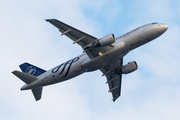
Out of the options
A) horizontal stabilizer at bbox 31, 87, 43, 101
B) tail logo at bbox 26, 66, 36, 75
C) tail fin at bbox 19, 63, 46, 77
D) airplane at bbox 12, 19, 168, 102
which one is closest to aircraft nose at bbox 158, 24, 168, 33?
airplane at bbox 12, 19, 168, 102

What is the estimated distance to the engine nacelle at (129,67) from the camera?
53719 mm

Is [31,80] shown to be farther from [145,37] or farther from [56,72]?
[145,37]

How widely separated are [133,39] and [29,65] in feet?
84.2

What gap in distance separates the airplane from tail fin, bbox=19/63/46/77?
25 cm

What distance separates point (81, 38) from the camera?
149ft

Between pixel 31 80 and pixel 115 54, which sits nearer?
pixel 115 54

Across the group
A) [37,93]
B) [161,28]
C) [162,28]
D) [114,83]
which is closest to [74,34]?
[161,28]

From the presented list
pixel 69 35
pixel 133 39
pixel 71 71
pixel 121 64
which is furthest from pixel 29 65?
pixel 133 39

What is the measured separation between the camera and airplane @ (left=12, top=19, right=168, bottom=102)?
44.8m

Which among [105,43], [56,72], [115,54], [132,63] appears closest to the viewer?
[105,43]

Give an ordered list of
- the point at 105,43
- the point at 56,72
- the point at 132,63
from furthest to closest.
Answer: the point at 132,63, the point at 56,72, the point at 105,43

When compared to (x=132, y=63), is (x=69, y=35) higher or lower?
higher

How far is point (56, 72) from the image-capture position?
5038cm

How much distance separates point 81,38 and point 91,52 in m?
3.62
